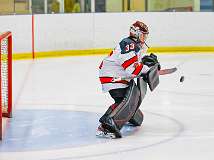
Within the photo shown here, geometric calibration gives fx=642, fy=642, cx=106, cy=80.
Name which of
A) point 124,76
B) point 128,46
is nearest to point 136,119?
point 124,76

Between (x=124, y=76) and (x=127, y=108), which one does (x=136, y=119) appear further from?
(x=124, y=76)

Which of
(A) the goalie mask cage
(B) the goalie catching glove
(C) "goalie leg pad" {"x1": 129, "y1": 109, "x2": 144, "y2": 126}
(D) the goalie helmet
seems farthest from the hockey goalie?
(A) the goalie mask cage

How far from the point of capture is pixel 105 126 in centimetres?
497

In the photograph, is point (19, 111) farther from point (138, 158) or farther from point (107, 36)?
point (107, 36)

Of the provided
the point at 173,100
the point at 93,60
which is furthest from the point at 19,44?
the point at 173,100

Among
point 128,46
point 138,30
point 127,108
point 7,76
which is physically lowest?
point 127,108

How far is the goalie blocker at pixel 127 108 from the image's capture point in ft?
16.3

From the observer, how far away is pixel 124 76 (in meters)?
5.01

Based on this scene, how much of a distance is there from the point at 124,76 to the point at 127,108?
252 millimetres

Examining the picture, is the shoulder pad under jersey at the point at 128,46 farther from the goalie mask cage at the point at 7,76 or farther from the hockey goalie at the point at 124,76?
the goalie mask cage at the point at 7,76

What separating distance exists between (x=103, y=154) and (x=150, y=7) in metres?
9.46

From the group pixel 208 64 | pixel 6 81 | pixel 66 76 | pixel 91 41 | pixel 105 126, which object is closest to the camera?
pixel 105 126

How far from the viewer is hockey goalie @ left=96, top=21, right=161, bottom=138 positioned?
16.1ft

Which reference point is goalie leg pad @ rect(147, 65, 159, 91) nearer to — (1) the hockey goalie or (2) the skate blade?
(1) the hockey goalie
